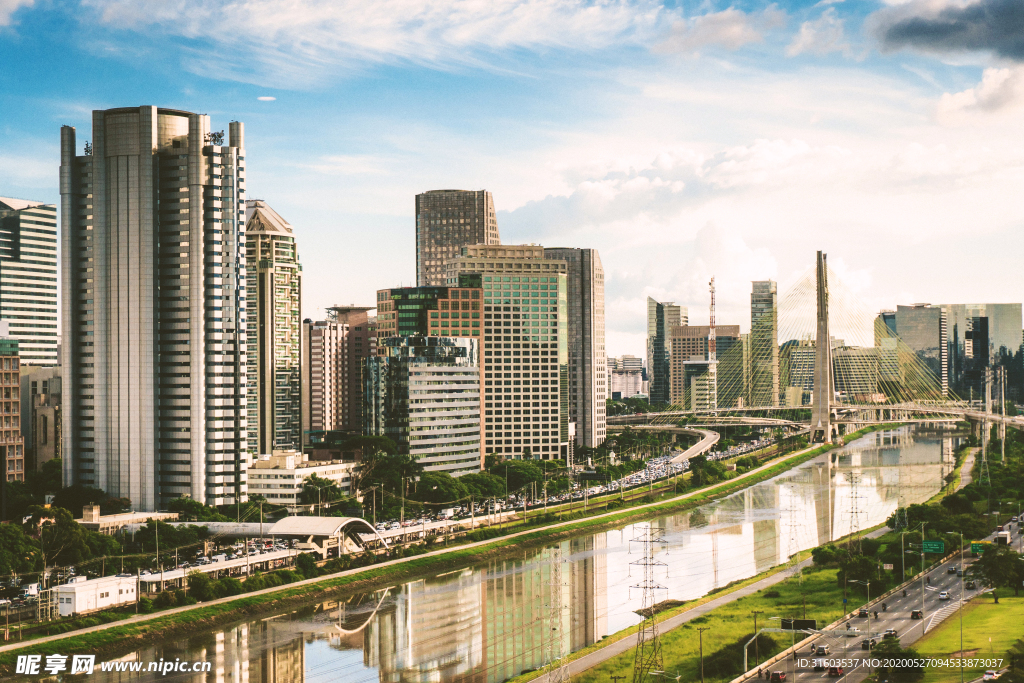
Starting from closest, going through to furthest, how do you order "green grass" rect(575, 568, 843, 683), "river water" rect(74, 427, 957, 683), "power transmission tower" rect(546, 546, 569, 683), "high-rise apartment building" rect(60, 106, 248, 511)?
"green grass" rect(575, 568, 843, 683) < "power transmission tower" rect(546, 546, 569, 683) < "river water" rect(74, 427, 957, 683) < "high-rise apartment building" rect(60, 106, 248, 511)

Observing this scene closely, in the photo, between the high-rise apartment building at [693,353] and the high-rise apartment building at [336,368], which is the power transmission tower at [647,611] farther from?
the high-rise apartment building at [693,353]

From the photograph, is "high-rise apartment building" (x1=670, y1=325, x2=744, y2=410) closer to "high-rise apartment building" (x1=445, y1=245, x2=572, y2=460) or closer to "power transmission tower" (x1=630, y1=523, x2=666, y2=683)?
"high-rise apartment building" (x1=445, y1=245, x2=572, y2=460)

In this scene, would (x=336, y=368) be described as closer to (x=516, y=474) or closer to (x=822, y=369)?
(x=516, y=474)

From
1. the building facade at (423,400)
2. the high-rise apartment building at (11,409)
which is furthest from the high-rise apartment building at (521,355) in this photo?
the high-rise apartment building at (11,409)

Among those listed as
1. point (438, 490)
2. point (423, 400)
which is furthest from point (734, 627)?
point (423, 400)

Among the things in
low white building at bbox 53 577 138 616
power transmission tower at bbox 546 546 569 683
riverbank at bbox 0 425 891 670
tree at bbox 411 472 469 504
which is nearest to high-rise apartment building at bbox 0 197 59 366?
tree at bbox 411 472 469 504

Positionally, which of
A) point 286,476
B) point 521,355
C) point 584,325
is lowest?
point 286,476
